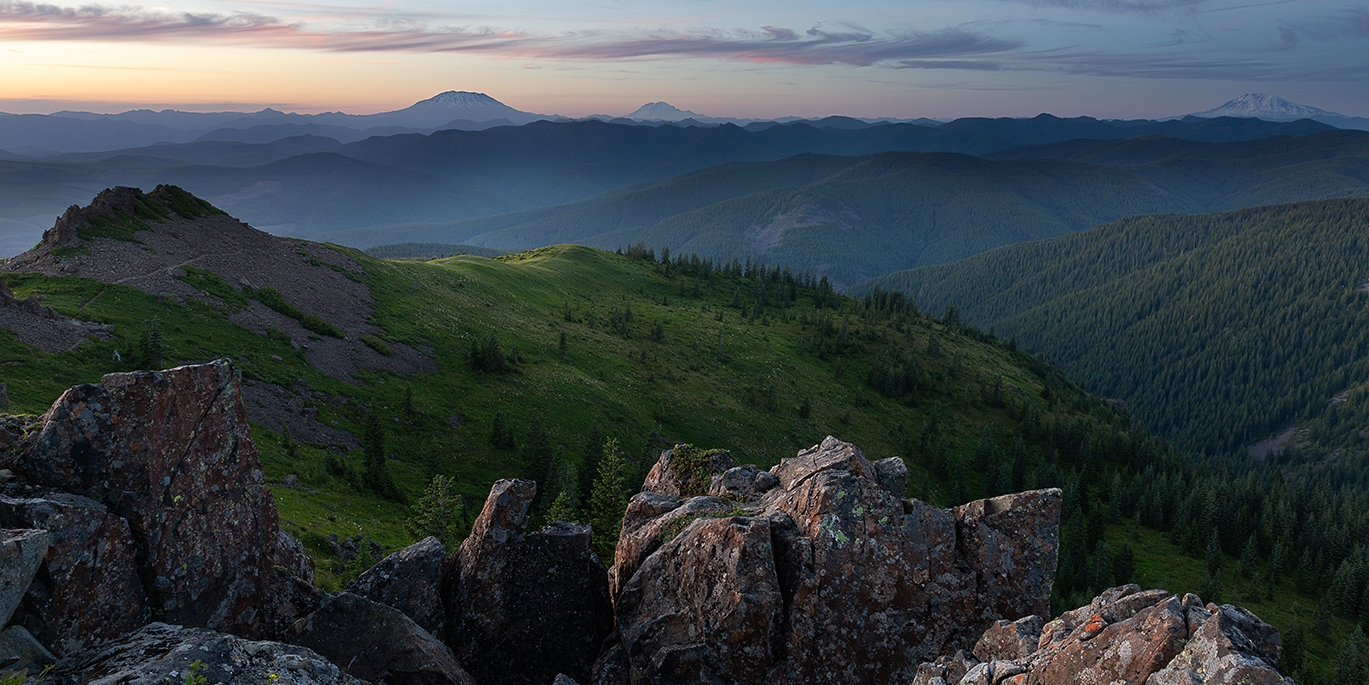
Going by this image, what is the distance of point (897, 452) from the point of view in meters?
138

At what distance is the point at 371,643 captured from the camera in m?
18.1

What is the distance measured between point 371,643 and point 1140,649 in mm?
19059

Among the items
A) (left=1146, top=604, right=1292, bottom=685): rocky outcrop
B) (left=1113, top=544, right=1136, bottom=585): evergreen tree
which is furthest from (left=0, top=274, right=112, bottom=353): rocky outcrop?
(left=1113, top=544, right=1136, bottom=585): evergreen tree

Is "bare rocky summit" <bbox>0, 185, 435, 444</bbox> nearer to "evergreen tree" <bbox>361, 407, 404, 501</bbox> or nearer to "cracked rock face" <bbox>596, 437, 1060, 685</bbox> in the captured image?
"evergreen tree" <bbox>361, 407, 404, 501</bbox>

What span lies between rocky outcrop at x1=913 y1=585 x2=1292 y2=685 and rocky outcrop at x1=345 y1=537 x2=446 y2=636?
15975 mm

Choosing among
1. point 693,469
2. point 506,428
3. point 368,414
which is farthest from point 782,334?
point 693,469

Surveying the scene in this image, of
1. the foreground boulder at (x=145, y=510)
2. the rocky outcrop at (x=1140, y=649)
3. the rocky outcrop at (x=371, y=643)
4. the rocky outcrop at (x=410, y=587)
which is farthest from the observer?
the rocky outcrop at (x=410, y=587)

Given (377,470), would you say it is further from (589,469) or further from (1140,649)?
(1140,649)

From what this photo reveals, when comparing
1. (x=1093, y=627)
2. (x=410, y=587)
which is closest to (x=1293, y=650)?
(x=1093, y=627)

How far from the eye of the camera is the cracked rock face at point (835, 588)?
1925cm

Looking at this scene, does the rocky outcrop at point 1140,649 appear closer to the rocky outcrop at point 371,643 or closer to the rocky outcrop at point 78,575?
the rocky outcrop at point 371,643

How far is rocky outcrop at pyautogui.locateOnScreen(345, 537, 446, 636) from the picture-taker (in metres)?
21.7

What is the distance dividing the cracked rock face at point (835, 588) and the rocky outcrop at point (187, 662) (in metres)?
9.49

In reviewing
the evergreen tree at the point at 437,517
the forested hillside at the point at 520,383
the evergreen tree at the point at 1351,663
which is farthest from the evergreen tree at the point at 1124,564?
the evergreen tree at the point at 437,517
